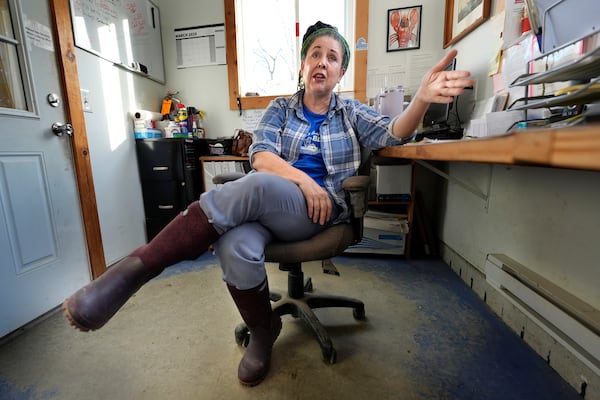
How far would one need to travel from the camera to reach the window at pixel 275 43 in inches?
82.5

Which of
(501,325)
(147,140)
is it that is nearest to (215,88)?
(147,140)

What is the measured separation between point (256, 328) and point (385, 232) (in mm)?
1206

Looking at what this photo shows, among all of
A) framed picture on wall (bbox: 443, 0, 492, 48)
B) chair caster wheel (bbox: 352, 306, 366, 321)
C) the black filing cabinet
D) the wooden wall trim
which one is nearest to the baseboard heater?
chair caster wheel (bbox: 352, 306, 366, 321)

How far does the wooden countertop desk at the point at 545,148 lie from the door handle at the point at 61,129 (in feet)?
5.69

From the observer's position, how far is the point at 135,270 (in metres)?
0.75

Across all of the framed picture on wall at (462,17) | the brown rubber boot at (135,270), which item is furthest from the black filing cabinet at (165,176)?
the framed picture on wall at (462,17)

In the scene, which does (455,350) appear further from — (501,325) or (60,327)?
(60,327)

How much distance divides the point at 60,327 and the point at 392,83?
243 cm

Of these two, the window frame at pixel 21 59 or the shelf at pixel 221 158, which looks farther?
the shelf at pixel 221 158

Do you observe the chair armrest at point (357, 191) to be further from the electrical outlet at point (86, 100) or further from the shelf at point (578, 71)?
the electrical outlet at point (86, 100)

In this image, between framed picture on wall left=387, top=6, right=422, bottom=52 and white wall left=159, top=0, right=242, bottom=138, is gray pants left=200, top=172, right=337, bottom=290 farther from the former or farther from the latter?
framed picture on wall left=387, top=6, right=422, bottom=52

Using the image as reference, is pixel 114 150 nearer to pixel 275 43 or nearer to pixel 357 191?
pixel 275 43

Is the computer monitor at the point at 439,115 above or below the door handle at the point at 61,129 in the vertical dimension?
above

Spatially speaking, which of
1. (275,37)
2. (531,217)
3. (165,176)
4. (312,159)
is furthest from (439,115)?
(165,176)
